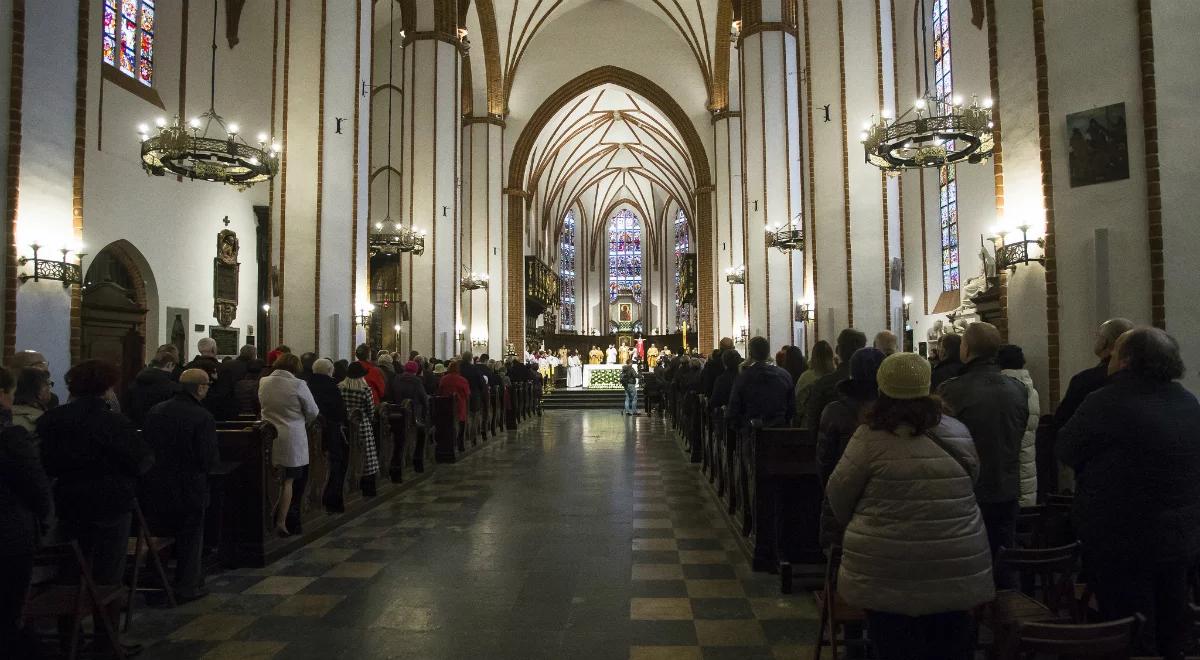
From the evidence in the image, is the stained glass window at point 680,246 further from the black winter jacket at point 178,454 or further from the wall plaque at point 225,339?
the black winter jacket at point 178,454

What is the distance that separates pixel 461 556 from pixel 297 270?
693cm

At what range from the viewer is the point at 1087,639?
219cm

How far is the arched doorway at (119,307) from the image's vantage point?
1223cm

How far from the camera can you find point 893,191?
1212 cm

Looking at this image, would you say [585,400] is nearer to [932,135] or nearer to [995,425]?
[932,135]

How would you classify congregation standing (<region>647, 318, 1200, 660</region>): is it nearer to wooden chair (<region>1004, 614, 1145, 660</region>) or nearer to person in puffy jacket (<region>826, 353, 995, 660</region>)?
person in puffy jacket (<region>826, 353, 995, 660</region>)

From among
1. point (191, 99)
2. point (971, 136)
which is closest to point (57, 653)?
point (971, 136)

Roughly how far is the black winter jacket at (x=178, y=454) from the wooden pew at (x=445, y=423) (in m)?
6.38

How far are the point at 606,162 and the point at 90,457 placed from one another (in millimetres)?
41685

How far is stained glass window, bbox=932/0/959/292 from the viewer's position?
1543cm

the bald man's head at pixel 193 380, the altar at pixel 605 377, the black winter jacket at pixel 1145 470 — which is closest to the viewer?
the black winter jacket at pixel 1145 470

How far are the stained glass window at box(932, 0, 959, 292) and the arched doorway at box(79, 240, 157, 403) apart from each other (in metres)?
14.9

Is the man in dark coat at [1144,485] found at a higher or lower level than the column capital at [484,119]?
lower

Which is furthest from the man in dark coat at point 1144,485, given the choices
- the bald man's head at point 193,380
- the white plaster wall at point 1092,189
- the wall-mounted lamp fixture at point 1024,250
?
the bald man's head at point 193,380
